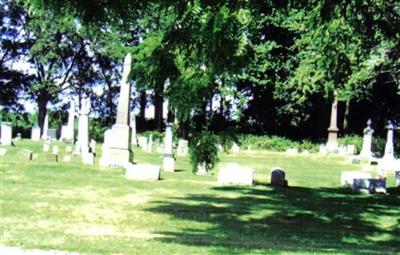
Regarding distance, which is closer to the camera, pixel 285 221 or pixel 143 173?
pixel 285 221

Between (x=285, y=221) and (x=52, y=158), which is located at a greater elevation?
(x=52, y=158)

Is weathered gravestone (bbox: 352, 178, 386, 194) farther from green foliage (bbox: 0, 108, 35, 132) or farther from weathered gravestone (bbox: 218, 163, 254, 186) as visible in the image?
green foliage (bbox: 0, 108, 35, 132)

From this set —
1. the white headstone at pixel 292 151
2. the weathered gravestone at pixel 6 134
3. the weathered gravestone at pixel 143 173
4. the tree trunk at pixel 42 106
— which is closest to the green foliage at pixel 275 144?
the white headstone at pixel 292 151

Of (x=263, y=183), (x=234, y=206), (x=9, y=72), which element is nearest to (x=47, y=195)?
(x=234, y=206)

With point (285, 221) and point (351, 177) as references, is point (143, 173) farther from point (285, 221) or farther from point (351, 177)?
point (285, 221)

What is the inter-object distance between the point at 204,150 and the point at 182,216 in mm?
6869

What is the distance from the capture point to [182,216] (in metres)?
13.1

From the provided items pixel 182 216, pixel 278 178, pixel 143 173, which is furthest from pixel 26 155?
pixel 182 216

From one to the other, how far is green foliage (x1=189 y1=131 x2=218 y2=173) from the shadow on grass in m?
2.59

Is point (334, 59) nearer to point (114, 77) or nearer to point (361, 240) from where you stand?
point (361, 240)

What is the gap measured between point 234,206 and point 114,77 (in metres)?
50.8

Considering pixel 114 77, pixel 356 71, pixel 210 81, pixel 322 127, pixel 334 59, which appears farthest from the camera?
pixel 114 77

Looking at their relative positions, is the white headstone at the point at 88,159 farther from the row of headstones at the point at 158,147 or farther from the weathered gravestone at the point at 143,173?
the weathered gravestone at the point at 143,173

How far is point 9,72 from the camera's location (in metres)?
60.2
